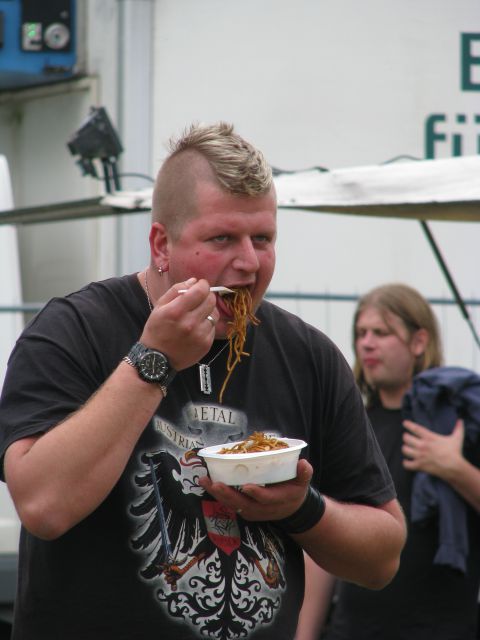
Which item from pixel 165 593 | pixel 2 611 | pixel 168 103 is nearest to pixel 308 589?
pixel 2 611

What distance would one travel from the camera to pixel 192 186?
8.59ft

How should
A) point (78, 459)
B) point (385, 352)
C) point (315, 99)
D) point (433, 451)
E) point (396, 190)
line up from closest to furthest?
point (78, 459) → point (433, 451) → point (396, 190) → point (385, 352) → point (315, 99)

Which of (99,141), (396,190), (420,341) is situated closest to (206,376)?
(396,190)

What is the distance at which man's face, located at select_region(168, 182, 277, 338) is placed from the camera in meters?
2.57

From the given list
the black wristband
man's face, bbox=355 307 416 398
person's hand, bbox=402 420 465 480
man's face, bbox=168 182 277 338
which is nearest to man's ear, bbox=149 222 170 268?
man's face, bbox=168 182 277 338

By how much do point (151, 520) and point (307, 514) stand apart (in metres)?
0.33

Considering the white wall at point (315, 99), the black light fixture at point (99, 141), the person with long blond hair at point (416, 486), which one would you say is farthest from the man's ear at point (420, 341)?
the black light fixture at point (99, 141)

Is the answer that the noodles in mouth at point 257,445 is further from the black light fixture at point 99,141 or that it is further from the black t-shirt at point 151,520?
the black light fixture at point 99,141

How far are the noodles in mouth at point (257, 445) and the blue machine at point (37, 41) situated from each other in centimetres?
437

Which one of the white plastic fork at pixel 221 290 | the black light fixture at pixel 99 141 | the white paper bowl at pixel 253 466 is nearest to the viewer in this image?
the white paper bowl at pixel 253 466

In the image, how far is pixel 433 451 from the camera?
4.42m

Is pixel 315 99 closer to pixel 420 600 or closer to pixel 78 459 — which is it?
pixel 420 600

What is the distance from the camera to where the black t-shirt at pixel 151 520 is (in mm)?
2475

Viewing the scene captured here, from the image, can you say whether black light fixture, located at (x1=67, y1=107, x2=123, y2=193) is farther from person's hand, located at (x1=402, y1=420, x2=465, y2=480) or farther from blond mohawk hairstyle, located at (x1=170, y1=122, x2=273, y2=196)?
blond mohawk hairstyle, located at (x1=170, y1=122, x2=273, y2=196)
